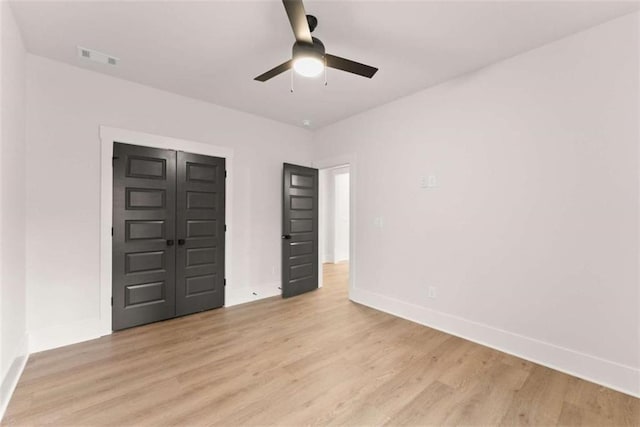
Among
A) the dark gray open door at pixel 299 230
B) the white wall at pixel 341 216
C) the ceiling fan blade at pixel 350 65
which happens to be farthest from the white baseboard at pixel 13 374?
the white wall at pixel 341 216

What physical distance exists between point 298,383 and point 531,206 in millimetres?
2542

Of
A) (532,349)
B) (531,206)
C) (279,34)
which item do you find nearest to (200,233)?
(279,34)

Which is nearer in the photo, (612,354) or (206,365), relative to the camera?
(612,354)

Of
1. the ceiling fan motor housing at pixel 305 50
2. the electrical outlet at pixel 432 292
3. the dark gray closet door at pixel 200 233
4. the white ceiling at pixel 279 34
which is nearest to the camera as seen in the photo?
the ceiling fan motor housing at pixel 305 50

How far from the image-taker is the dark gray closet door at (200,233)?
3553 mm

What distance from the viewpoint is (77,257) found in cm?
289

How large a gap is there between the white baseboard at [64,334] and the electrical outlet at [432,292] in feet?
11.9

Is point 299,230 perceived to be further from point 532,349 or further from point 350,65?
point 532,349

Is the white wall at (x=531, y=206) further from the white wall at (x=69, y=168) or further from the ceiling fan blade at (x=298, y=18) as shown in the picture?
the white wall at (x=69, y=168)

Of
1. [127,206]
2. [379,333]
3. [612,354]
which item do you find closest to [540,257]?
[612,354]

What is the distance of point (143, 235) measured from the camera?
326 centimetres

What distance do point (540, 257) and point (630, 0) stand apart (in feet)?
6.51

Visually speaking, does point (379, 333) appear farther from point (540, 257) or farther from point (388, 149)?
point (388, 149)

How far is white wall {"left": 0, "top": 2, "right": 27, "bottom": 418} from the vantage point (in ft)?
6.40
